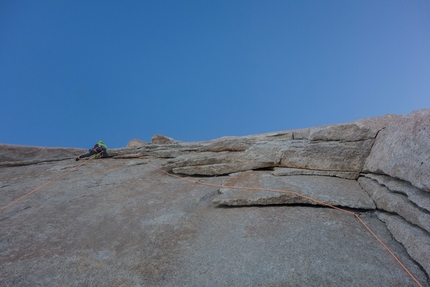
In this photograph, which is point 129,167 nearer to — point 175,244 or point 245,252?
point 175,244

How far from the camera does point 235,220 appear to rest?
6.48 meters

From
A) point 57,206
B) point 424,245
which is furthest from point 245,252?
point 57,206

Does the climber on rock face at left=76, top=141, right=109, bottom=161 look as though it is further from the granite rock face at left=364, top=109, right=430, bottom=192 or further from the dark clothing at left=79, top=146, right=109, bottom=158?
the granite rock face at left=364, top=109, right=430, bottom=192

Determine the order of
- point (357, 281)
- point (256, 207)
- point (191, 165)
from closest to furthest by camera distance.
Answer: point (357, 281) → point (256, 207) → point (191, 165)

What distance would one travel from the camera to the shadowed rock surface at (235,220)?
4789 mm

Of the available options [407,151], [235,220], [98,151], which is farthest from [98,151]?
[407,151]

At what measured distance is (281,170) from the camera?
8.45 metres

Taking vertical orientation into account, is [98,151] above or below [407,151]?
above

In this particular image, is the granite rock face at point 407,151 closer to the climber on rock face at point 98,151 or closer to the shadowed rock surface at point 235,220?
the shadowed rock surface at point 235,220

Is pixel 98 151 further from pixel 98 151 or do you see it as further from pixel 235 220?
pixel 235 220

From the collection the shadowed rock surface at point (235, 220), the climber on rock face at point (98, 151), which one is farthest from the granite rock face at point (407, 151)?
the climber on rock face at point (98, 151)

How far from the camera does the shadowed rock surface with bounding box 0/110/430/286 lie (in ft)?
15.7

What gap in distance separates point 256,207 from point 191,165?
378 cm

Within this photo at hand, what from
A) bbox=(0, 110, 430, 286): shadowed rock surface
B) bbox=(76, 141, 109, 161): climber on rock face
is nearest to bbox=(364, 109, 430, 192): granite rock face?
bbox=(0, 110, 430, 286): shadowed rock surface
